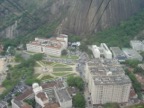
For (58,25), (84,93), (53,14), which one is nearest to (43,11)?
(53,14)

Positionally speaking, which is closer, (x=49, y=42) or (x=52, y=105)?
(x=52, y=105)

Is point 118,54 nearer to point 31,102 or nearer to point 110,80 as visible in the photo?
point 110,80

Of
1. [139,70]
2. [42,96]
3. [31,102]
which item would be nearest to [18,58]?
[31,102]

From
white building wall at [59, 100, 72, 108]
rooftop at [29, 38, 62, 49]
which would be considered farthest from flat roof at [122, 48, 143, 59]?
white building wall at [59, 100, 72, 108]

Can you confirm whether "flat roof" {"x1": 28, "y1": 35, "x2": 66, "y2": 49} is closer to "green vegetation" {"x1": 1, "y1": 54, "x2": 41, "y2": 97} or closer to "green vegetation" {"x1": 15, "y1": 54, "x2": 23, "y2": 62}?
"green vegetation" {"x1": 1, "y1": 54, "x2": 41, "y2": 97}

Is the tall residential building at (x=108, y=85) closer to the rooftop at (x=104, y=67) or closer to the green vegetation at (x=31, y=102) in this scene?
the rooftop at (x=104, y=67)
